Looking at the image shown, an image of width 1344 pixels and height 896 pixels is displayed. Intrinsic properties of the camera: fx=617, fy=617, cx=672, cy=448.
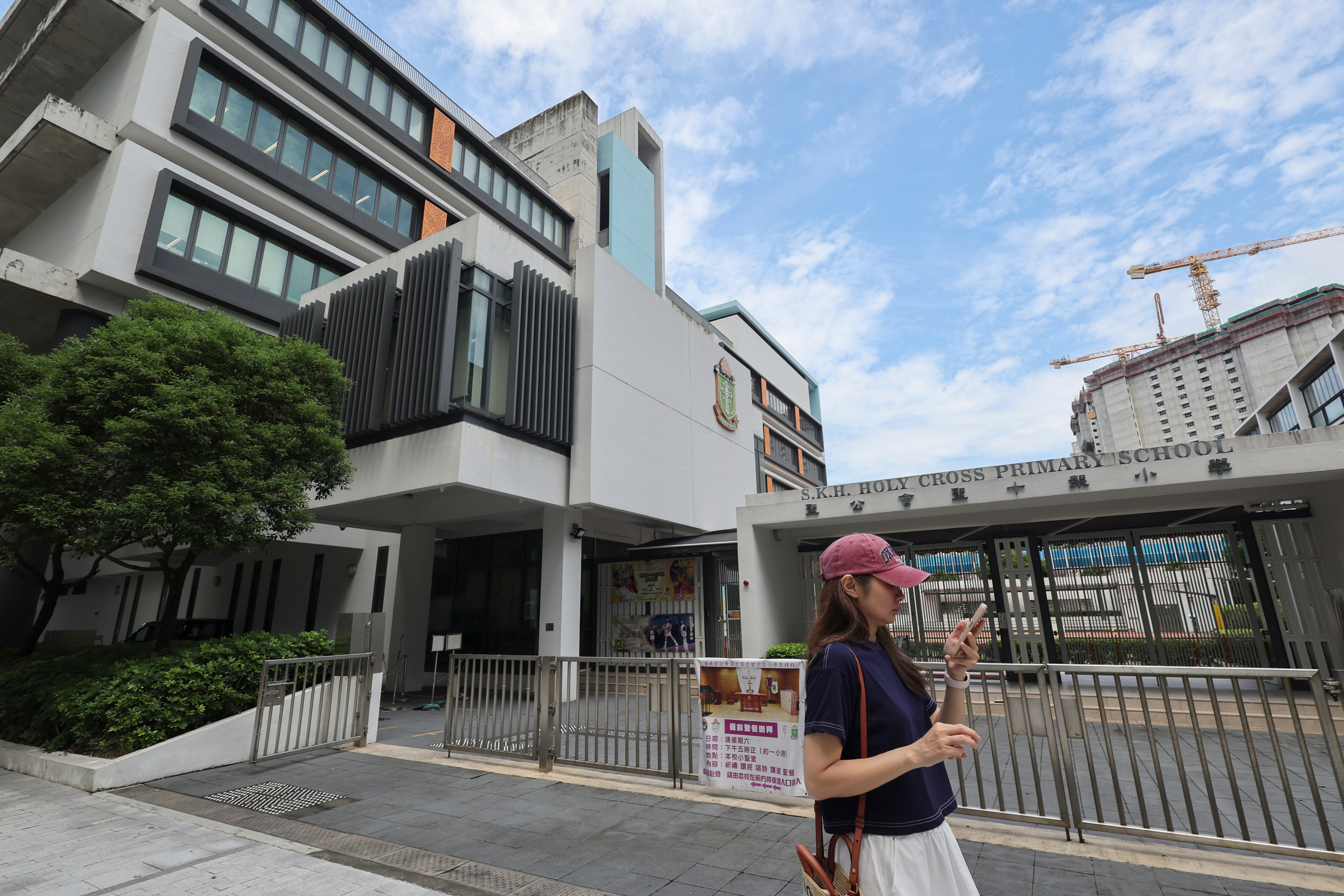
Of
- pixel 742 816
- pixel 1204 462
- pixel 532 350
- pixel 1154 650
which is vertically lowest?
pixel 742 816

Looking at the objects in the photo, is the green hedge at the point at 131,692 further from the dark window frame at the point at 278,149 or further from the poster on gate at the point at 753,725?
the dark window frame at the point at 278,149

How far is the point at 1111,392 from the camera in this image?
4277 inches

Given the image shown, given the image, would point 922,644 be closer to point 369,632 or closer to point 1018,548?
point 1018,548

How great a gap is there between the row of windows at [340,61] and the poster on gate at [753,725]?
23.3 metres

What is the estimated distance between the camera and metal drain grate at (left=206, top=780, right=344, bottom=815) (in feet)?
19.7

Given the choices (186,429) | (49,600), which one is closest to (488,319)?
(186,429)

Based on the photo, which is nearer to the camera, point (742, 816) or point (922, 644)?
point (742, 816)

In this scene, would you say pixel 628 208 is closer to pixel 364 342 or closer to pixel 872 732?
pixel 364 342

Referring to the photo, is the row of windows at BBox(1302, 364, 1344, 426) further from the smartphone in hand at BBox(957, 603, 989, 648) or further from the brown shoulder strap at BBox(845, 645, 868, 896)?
the brown shoulder strap at BBox(845, 645, 868, 896)

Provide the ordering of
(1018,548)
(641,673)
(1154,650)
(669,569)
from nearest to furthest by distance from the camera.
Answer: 1. (641,673)
2. (1154,650)
3. (1018,548)
4. (669,569)

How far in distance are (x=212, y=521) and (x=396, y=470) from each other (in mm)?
4264

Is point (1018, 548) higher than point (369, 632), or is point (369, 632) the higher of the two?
point (1018, 548)

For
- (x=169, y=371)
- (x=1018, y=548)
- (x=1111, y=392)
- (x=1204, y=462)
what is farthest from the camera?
(x=1111, y=392)

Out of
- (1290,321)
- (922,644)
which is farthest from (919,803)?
(1290,321)
